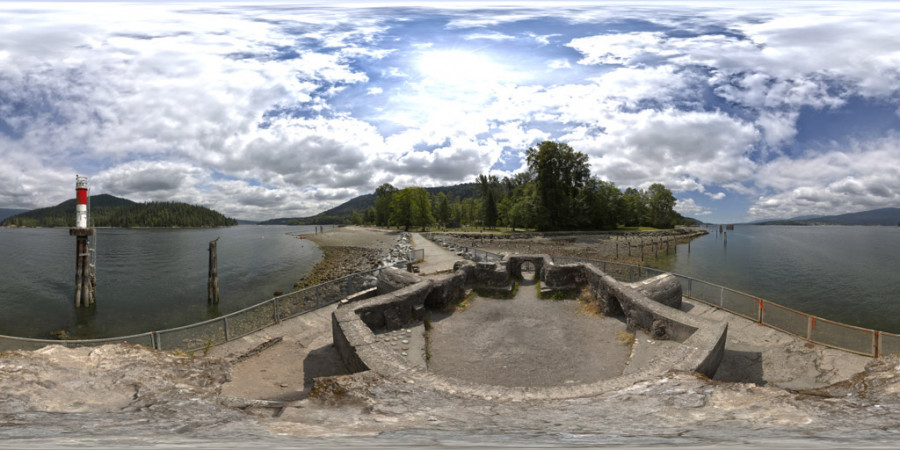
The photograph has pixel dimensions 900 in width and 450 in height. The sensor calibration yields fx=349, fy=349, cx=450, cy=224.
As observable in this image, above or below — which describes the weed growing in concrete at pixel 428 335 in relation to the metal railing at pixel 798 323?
below

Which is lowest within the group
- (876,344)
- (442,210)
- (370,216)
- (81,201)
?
(876,344)

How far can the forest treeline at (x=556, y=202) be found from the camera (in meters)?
63.8

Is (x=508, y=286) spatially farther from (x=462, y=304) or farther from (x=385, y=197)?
(x=385, y=197)

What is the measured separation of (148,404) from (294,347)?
5.97 m

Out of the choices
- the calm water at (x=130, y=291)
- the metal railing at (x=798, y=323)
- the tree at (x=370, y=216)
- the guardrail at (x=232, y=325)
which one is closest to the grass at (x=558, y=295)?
the metal railing at (x=798, y=323)

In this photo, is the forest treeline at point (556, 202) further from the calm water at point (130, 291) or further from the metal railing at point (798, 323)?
the metal railing at point (798, 323)

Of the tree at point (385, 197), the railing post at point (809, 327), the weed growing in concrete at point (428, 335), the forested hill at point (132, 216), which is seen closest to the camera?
the weed growing in concrete at point (428, 335)

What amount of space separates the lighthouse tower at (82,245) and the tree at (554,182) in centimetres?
5670

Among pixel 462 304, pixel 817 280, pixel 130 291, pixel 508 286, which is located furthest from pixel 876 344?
pixel 130 291

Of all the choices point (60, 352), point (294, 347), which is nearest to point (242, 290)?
point (294, 347)

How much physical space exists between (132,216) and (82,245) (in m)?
170

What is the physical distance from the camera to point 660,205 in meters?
92.7

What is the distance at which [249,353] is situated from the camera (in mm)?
9000

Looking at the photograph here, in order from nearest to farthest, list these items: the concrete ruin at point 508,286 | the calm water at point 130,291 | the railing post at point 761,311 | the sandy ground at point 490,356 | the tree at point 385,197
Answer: the concrete ruin at point 508,286 < the sandy ground at point 490,356 < the railing post at point 761,311 < the calm water at point 130,291 < the tree at point 385,197
